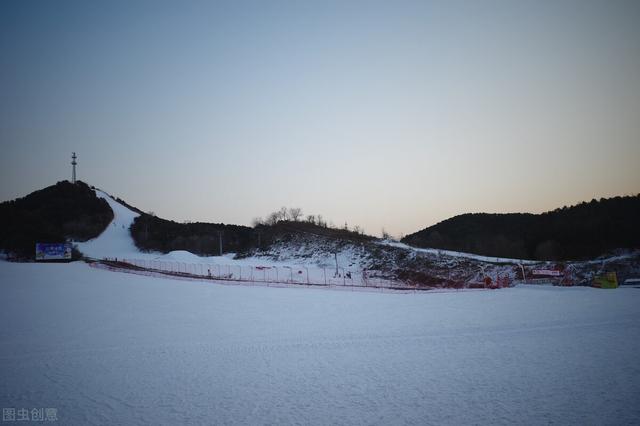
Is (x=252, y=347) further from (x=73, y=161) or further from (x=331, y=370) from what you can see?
(x=73, y=161)

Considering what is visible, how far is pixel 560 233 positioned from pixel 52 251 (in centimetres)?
9286

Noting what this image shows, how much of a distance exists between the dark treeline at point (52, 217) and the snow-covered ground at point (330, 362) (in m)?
35.6

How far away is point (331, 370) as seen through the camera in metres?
8.84

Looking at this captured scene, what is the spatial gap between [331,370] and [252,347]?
138 inches

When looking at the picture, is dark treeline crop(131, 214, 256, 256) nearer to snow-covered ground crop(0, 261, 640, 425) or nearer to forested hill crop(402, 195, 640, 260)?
forested hill crop(402, 195, 640, 260)

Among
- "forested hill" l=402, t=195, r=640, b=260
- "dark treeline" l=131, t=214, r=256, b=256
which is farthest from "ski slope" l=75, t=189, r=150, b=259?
"forested hill" l=402, t=195, r=640, b=260

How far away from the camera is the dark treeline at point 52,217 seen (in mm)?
45822

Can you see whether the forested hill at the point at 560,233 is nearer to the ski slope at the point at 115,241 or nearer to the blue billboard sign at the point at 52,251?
the blue billboard sign at the point at 52,251

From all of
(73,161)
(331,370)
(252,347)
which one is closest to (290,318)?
(252,347)

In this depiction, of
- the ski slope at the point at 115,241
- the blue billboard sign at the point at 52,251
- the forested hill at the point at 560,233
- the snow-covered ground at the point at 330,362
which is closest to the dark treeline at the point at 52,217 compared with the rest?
the ski slope at the point at 115,241

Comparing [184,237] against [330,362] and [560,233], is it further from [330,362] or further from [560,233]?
[560,233]

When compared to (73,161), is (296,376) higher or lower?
lower

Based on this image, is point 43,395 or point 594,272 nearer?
point 43,395

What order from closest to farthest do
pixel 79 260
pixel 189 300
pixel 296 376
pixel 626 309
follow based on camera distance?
pixel 296 376 < pixel 626 309 < pixel 189 300 < pixel 79 260
